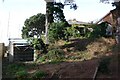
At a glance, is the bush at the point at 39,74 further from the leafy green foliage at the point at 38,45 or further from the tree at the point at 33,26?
the tree at the point at 33,26

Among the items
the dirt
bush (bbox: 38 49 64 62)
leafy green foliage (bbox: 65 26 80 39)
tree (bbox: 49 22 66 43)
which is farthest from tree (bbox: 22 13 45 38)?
the dirt

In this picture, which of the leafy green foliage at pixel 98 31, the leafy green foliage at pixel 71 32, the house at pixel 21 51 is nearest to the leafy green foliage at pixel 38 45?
the house at pixel 21 51

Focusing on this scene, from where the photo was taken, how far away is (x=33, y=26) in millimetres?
26922

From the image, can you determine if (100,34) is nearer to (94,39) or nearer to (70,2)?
(94,39)

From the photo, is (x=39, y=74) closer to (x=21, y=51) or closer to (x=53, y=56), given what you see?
(x=53, y=56)

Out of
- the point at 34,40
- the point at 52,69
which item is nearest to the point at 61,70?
the point at 52,69

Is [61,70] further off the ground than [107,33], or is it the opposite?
[107,33]

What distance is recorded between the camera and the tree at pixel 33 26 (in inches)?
982

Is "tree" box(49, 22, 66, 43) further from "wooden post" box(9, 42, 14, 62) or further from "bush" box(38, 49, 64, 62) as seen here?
"wooden post" box(9, 42, 14, 62)

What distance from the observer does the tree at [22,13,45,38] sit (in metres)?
24.9

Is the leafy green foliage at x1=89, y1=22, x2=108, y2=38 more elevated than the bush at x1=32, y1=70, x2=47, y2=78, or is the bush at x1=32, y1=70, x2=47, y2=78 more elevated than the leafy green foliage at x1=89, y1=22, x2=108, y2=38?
the leafy green foliage at x1=89, y1=22, x2=108, y2=38

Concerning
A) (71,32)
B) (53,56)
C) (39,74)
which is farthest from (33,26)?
(39,74)

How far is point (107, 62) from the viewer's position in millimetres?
13594

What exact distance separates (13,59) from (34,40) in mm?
1756
